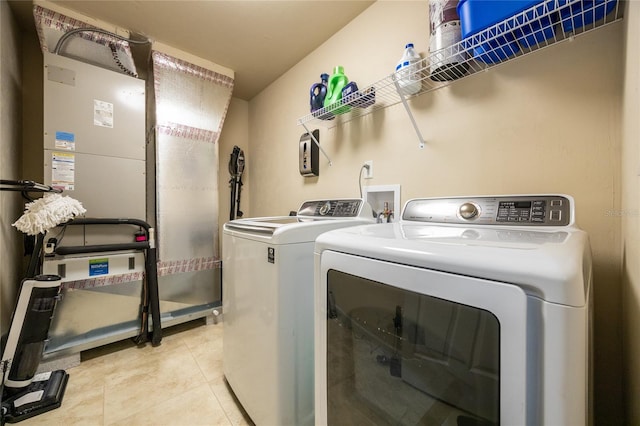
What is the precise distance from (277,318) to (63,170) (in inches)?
76.7

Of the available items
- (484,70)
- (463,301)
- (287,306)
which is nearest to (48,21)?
(287,306)

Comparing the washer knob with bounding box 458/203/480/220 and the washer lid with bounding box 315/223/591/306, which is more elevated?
the washer knob with bounding box 458/203/480/220

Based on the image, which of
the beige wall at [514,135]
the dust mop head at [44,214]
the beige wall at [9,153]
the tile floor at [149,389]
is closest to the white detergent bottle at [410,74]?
the beige wall at [514,135]

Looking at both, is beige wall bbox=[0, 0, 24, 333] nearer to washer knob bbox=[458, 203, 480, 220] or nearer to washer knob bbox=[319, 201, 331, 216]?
washer knob bbox=[319, 201, 331, 216]

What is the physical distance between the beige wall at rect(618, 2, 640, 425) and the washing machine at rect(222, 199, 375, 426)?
0.95 m

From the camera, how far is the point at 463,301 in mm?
530

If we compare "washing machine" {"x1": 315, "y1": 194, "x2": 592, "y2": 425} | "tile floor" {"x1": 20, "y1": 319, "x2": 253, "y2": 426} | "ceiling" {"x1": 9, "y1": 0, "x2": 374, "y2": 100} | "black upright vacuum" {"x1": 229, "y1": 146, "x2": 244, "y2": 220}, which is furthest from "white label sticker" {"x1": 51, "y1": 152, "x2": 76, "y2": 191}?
"washing machine" {"x1": 315, "y1": 194, "x2": 592, "y2": 425}

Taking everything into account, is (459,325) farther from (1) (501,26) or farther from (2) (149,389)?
(2) (149,389)

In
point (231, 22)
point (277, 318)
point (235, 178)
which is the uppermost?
point (231, 22)

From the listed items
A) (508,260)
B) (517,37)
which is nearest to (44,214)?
(508,260)

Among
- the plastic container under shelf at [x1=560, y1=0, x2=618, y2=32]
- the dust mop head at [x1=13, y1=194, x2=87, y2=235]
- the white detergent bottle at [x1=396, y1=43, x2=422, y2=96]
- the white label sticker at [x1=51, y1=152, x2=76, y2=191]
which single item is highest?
the white detergent bottle at [x1=396, y1=43, x2=422, y2=96]

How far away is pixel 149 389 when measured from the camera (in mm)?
1575

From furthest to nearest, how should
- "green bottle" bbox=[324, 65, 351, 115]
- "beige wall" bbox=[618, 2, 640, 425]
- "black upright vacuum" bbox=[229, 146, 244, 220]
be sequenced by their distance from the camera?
1. "black upright vacuum" bbox=[229, 146, 244, 220]
2. "green bottle" bbox=[324, 65, 351, 115]
3. "beige wall" bbox=[618, 2, 640, 425]

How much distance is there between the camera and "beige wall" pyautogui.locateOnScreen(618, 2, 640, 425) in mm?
624
